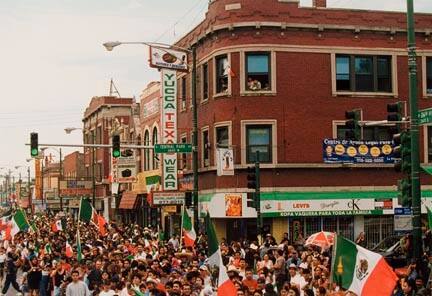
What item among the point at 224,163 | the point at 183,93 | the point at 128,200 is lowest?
the point at 128,200

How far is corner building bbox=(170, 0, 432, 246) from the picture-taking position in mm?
32938

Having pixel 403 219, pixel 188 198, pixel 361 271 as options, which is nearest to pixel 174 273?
pixel 403 219

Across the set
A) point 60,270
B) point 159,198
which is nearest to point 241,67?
point 159,198

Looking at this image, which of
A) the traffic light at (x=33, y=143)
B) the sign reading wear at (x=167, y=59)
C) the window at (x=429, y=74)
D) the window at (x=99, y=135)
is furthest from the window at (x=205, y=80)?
the window at (x=99, y=135)

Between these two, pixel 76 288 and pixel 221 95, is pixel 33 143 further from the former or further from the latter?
pixel 76 288

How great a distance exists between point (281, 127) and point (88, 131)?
44059 millimetres

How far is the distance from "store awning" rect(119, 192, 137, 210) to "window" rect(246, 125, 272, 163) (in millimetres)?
18800

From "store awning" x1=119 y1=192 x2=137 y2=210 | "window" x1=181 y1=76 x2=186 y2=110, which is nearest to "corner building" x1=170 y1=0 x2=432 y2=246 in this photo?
"window" x1=181 y1=76 x2=186 y2=110

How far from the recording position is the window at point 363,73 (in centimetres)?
3428

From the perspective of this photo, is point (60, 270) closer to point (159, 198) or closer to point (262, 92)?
point (159, 198)

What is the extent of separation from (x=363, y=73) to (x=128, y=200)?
2230cm

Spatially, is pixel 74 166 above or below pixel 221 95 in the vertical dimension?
below

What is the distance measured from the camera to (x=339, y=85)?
34.3m

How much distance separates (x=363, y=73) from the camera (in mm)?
34531
